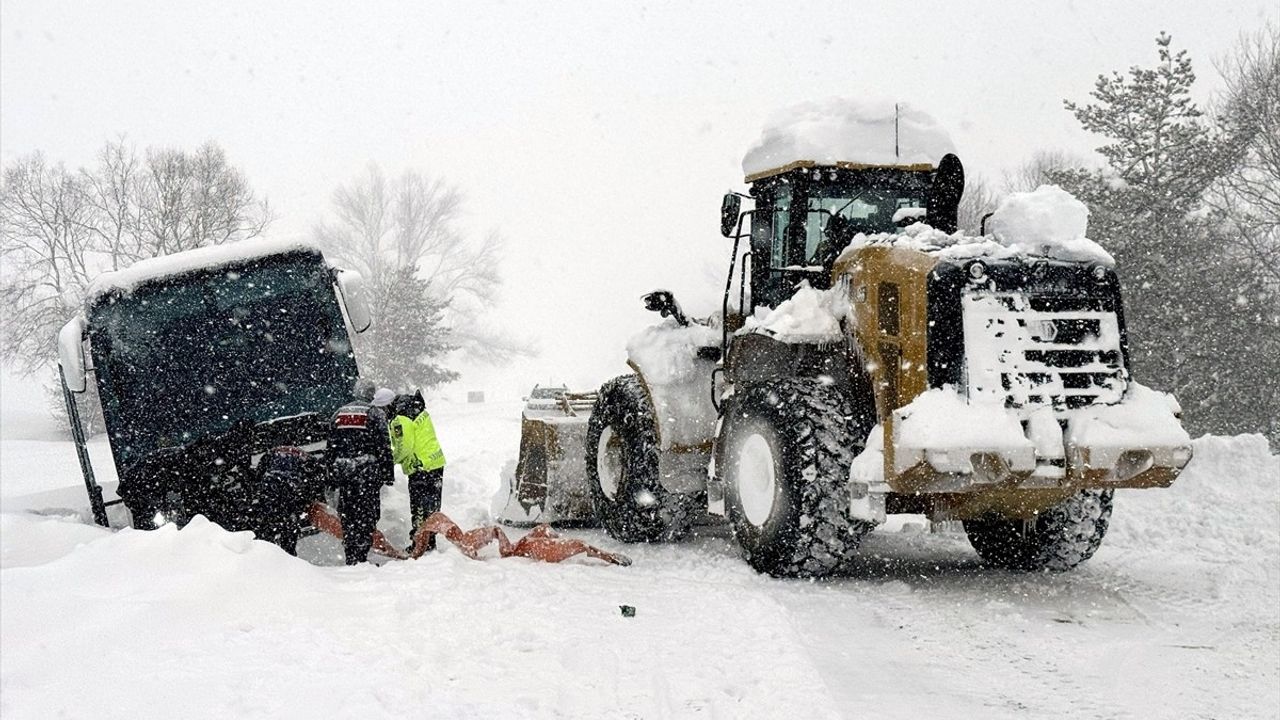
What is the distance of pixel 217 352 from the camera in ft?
28.6

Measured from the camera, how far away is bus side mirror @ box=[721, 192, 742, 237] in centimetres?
790

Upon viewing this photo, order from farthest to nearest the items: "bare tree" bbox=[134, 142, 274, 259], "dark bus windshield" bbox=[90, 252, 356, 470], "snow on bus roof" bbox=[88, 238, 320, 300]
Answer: "bare tree" bbox=[134, 142, 274, 259] → "snow on bus roof" bbox=[88, 238, 320, 300] → "dark bus windshield" bbox=[90, 252, 356, 470]

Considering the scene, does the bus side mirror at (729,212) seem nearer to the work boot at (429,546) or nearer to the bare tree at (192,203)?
the work boot at (429,546)

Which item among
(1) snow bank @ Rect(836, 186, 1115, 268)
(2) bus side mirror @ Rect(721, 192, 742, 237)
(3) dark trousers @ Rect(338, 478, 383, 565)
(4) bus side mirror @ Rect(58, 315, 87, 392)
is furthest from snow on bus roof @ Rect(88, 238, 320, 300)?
(1) snow bank @ Rect(836, 186, 1115, 268)

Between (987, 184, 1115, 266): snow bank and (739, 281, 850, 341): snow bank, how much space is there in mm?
1170

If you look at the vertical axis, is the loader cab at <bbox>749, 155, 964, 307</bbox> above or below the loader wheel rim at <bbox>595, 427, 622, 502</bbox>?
above

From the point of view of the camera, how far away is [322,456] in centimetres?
816

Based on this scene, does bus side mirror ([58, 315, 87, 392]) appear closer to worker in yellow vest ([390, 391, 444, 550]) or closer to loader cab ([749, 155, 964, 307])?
worker in yellow vest ([390, 391, 444, 550])

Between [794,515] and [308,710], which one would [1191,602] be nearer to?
[794,515]

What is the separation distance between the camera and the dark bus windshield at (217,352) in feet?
27.6

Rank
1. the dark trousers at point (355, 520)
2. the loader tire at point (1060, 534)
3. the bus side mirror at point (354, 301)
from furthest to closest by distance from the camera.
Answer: the bus side mirror at point (354, 301) < the dark trousers at point (355, 520) < the loader tire at point (1060, 534)

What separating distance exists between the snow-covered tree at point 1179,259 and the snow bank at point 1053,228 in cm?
1842

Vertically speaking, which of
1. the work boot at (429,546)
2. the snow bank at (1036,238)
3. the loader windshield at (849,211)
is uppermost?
the loader windshield at (849,211)

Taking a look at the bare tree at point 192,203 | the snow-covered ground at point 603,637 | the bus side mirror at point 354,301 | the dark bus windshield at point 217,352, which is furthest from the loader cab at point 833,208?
the bare tree at point 192,203
